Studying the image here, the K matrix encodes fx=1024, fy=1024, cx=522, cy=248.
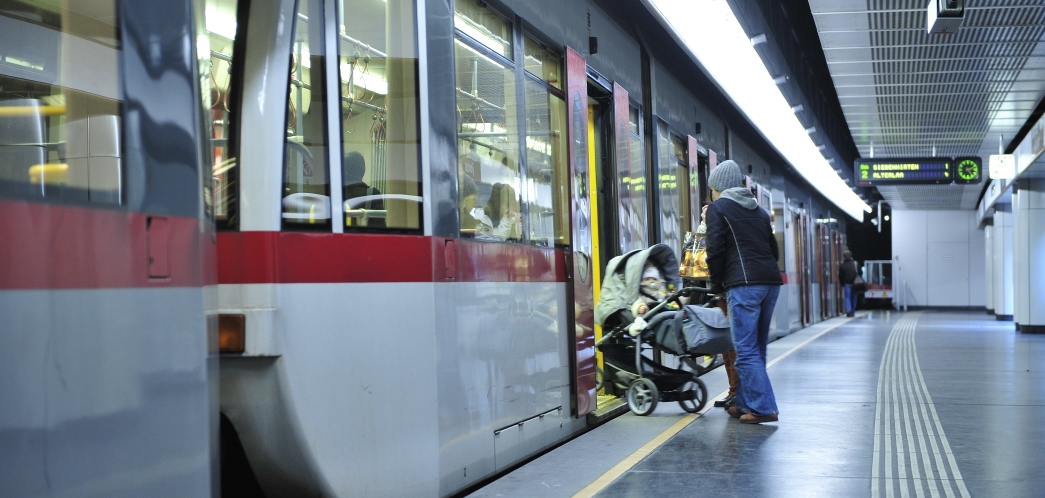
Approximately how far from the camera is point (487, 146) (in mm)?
5625

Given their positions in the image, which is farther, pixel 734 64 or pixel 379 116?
pixel 734 64

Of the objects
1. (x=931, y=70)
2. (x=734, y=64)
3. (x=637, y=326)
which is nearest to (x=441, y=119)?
(x=637, y=326)

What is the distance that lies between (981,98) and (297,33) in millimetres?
16217

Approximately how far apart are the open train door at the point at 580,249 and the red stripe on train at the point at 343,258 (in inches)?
73.2

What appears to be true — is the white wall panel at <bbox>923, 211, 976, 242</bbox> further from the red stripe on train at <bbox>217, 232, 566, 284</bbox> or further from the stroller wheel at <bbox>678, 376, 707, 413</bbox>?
the red stripe on train at <bbox>217, 232, 566, 284</bbox>

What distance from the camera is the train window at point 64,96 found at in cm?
259

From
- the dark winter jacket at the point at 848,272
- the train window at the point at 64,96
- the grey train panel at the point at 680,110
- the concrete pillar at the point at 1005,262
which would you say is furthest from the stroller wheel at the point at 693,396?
the dark winter jacket at the point at 848,272

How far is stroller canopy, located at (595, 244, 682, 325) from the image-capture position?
7.61m

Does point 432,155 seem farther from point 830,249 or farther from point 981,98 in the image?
point 830,249

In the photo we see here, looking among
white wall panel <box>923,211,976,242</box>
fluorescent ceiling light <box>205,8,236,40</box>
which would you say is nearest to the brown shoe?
fluorescent ceiling light <box>205,8,236,40</box>

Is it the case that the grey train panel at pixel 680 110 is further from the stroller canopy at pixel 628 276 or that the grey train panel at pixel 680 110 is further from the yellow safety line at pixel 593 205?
the stroller canopy at pixel 628 276

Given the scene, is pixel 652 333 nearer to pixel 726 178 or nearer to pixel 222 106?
pixel 726 178

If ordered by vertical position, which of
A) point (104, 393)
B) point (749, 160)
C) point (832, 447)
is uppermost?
point (749, 160)

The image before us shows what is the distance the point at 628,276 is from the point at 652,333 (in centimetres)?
47
